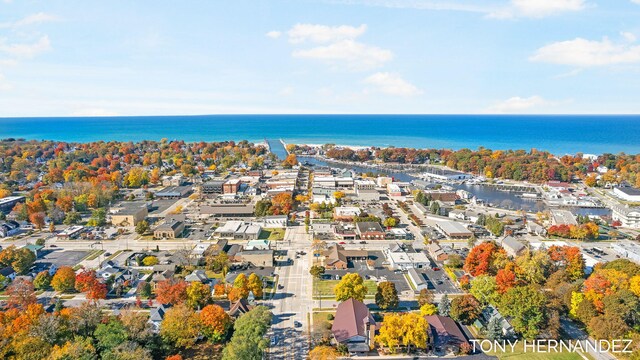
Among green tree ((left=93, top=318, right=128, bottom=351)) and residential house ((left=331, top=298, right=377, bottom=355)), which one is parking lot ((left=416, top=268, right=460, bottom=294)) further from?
green tree ((left=93, top=318, right=128, bottom=351))

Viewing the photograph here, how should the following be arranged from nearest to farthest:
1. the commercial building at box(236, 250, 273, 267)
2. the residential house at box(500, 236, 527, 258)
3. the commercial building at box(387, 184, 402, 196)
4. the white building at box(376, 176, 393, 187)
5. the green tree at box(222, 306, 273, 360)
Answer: the green tree at box(222, 306, 273, 360) → the commercial building at box(236, 250, 273, 267) → the residential house at box(500, 236, 527, 258) → the commercial building at box(387, 184, 402, 196) → the white building at box(376, 176, 393, 187)

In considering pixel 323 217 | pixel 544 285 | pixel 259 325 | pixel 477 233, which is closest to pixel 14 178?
pixel 323 217

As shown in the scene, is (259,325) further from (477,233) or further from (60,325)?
(477,233)

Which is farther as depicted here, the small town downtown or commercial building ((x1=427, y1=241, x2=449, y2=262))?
commercial building ((x1=427, y1=241, x2=449, y2=262))

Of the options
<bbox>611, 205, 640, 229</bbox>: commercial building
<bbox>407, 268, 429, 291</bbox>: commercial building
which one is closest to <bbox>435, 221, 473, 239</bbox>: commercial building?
<bbox>407, 268, 429, 291</bbox>: commercial building

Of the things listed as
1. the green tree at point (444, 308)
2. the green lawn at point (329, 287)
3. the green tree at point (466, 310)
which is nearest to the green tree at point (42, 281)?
the green lawn at point (329, 287)

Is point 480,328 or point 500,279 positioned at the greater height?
point 500,279
